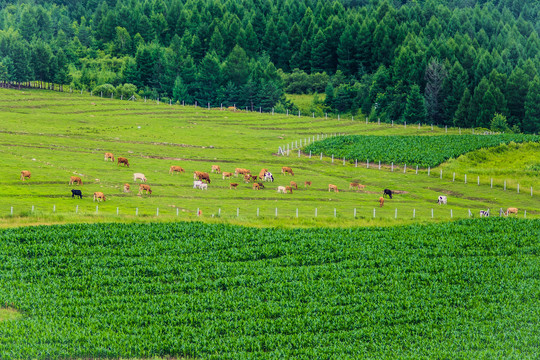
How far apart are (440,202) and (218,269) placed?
37386 mm

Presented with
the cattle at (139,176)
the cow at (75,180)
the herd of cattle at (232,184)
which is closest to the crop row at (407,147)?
the herd of cattle at (232,184)

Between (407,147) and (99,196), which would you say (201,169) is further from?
(407,147)

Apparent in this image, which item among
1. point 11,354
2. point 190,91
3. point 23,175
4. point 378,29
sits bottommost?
point 11,354

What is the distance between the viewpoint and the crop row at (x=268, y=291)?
112ft

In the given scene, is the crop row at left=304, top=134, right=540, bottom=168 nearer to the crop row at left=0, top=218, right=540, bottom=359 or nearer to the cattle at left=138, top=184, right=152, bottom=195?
the cattle at left=138, top=184, right=152, bottom=195

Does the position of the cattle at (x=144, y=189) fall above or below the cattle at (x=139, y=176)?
below

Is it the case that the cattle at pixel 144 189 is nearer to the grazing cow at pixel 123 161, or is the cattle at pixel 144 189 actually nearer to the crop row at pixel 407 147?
the grazing cow at pixel 123 161

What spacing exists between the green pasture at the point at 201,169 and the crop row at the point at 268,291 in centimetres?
706

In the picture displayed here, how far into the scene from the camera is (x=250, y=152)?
4003 inches

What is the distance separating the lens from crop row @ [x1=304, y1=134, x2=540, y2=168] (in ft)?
329

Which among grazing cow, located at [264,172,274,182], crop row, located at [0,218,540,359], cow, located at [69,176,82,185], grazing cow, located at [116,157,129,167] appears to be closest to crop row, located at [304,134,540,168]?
grazing cow, located at [264,172,274,182]

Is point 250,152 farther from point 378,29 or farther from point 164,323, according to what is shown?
point 378,29

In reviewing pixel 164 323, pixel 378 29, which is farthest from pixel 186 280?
pixel 378 29

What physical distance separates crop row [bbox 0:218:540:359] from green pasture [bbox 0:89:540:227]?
23.2 ft
